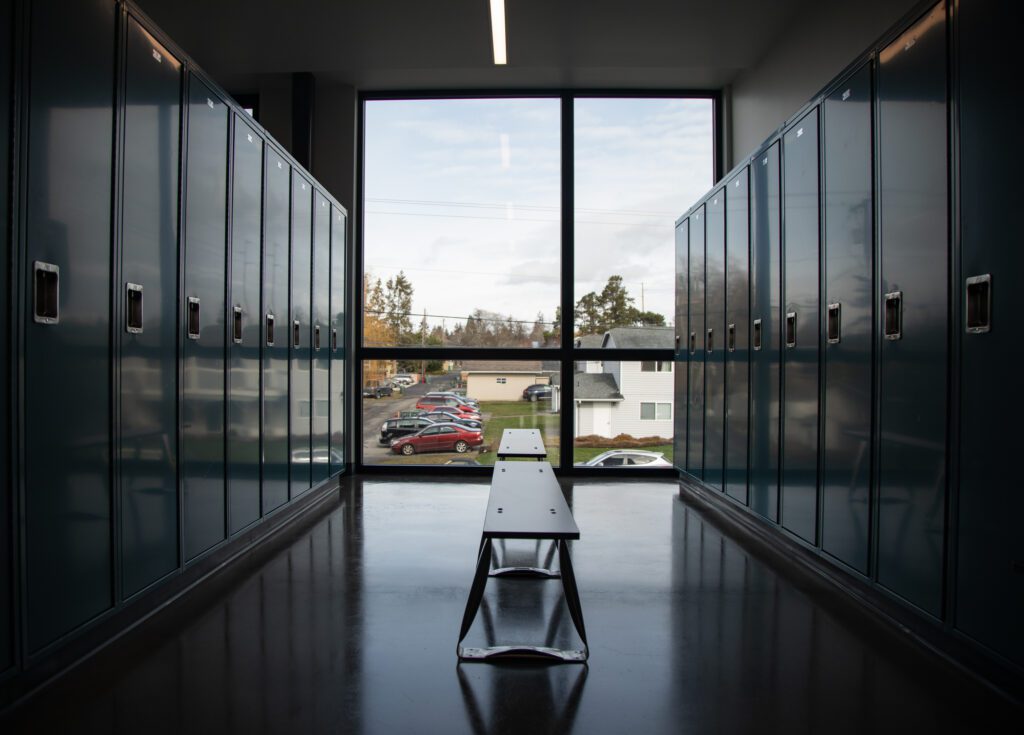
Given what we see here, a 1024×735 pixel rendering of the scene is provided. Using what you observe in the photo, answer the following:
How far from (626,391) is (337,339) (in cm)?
276

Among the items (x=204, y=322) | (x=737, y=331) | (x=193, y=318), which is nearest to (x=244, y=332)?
(x=204, y=322)

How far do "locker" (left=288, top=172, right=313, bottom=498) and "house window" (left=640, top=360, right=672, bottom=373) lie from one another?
10.5ft

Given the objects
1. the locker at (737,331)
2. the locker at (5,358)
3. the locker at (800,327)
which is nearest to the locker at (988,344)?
the locker at (800,327)

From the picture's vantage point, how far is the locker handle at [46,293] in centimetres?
207

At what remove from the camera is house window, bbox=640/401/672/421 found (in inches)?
266

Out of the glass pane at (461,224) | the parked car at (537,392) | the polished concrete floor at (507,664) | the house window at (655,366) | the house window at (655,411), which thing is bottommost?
the polished concrete floor at (507,664)

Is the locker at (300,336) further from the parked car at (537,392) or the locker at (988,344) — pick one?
the locker at (988,344)

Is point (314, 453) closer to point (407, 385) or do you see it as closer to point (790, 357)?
point (407, 385)

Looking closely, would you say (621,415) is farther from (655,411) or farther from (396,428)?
(396,428)

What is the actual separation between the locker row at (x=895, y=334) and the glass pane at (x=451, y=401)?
2.71m

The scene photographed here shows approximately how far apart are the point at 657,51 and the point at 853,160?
2.92 m

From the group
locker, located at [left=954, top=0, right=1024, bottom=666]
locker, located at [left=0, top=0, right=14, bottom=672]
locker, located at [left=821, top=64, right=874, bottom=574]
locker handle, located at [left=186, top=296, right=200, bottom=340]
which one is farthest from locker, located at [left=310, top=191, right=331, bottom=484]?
locker, located at [left=954, top=0, right=1024, bottom=666]

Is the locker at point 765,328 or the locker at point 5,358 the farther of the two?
the locker at point 765,328

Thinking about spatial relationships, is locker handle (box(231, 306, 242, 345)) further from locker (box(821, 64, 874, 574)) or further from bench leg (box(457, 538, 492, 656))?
locker (box(821, 64, 874, 574))
